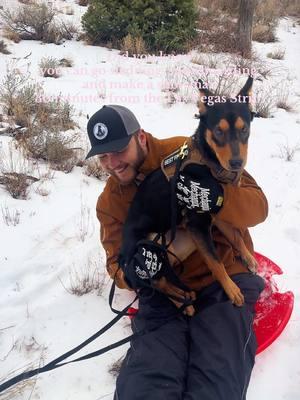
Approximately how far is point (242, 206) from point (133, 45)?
608cm

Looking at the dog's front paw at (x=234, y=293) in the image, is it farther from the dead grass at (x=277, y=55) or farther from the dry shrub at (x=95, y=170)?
the dead grass at (x=277, y=55)

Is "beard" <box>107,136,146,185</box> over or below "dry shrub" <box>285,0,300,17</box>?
below

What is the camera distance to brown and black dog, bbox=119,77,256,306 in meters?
2.23

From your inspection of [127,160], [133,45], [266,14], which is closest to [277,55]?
[266,14]

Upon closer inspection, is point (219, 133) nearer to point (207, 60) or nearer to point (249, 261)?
point (249, 261)

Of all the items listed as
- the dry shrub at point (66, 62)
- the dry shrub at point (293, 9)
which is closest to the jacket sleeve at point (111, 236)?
the dry shrub at point (66, 62)

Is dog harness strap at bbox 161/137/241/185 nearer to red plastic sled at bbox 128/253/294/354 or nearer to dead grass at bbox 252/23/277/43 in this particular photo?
red plastic sled at bbox 128/253/294/354

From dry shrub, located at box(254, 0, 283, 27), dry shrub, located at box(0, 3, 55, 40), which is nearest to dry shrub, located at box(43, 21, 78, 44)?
dry shrub, located at box(0, 3, 55, 40)

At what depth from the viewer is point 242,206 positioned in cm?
239

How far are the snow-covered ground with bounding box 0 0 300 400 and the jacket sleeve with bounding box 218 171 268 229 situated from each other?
0.86 meters

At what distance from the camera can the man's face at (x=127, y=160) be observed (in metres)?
2.40

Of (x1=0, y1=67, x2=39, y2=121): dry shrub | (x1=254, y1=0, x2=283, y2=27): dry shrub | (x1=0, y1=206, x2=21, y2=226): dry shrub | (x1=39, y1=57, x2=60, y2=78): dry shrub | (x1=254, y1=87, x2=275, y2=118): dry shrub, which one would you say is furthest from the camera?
(x1=254, y1=0, x2=283, y2=27): dry shrub

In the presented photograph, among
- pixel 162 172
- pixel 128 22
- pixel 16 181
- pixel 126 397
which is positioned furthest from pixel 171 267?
pixel 128 22

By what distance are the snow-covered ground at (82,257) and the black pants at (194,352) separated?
0.29m
